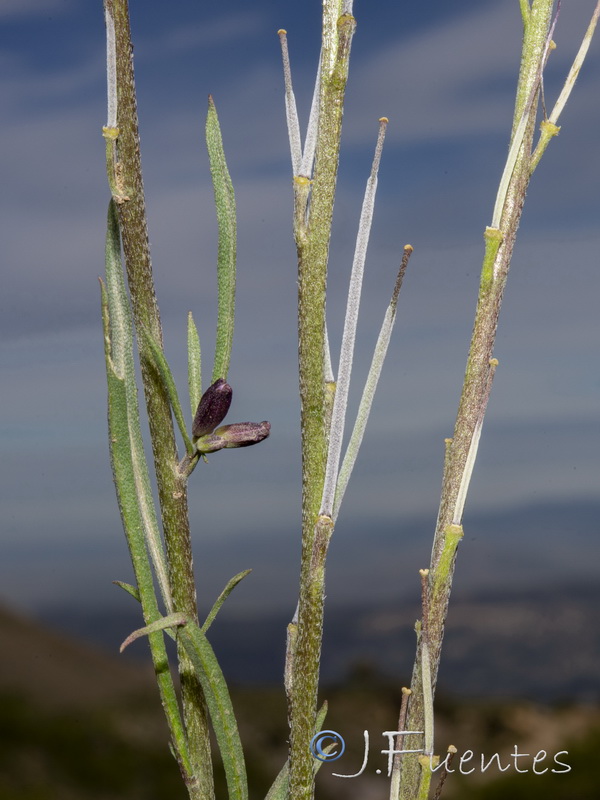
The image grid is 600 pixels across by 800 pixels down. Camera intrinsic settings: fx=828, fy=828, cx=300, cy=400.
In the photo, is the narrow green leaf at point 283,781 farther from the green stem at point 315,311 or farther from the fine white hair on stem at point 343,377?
the fine white hair on stem at point 343,377

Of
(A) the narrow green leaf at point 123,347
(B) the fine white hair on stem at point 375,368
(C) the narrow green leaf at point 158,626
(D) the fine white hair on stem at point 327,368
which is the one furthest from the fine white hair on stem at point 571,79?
(C) the narrow green leaf at point 158,626

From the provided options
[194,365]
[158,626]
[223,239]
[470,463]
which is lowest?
[158,626]

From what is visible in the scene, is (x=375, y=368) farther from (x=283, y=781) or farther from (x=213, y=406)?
(x=283, y=781)

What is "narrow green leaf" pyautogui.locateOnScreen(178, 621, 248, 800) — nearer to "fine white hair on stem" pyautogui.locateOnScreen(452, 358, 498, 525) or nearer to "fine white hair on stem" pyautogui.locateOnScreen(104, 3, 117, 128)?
"fine white hair on stem" pyautogui.locateOnScreen(452, 358, 498, 525)

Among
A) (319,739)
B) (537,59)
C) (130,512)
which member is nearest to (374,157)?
(537,59)

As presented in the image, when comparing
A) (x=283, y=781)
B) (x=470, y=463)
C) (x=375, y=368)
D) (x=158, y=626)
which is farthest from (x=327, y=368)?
(x=283, y=781)

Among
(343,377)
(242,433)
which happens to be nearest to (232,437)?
(242,433)

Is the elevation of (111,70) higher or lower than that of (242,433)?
higher
